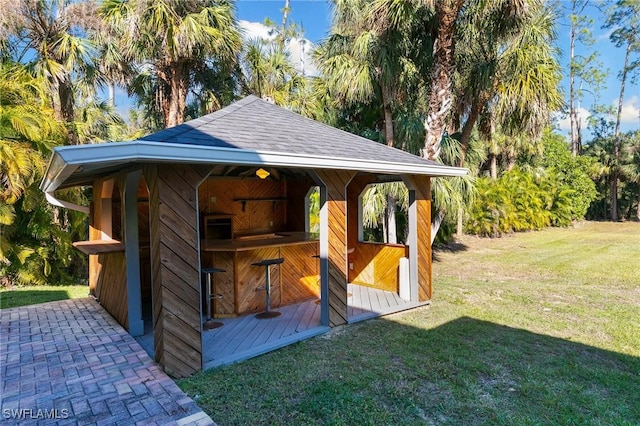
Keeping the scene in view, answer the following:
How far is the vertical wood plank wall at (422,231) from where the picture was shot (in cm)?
627

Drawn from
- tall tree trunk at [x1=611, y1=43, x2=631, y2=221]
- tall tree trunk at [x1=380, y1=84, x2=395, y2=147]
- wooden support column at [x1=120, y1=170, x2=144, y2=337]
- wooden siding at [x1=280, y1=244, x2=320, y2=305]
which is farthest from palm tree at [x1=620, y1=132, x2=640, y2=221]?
wooden support column at [x1=120, y1=170, x2=144, y2=337]

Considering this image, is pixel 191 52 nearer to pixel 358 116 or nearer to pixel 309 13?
pixel 358 116

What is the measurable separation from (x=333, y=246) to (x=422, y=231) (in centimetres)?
197

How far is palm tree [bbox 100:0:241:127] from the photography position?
888cm

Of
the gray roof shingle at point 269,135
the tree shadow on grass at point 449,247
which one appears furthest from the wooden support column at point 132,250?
the tree shadow on grass at point 449,247

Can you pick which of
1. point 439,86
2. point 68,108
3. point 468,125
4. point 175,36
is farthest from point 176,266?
point 468,125

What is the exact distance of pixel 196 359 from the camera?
12.8 ft

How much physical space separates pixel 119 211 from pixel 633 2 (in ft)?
98.0

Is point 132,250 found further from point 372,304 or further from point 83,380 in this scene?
point 372,304

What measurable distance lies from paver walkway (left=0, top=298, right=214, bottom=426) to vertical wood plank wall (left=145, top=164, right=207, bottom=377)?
0.93 feet

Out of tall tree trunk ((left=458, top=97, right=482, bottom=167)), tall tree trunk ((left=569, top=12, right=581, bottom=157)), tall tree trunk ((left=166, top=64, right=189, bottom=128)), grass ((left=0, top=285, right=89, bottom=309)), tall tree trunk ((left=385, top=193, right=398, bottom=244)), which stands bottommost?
grass ((left=0, top=285, right=89, bottom=309))

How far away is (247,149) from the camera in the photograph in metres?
4.05

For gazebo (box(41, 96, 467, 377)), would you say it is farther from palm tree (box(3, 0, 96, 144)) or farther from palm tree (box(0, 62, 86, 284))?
palm tree (box(3, 0, 96, 144))

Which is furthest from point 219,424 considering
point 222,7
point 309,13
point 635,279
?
point 309,13
